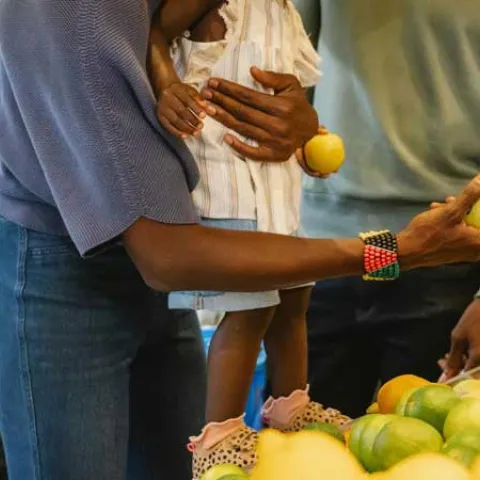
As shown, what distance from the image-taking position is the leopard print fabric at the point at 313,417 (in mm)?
1188

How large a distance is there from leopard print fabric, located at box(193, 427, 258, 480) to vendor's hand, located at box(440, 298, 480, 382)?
1.36 ft

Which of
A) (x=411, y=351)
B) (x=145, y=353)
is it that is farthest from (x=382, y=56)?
(x=145, y=353)

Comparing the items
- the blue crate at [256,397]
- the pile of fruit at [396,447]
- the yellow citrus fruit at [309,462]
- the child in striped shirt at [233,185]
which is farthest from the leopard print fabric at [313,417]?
the blue crate at [256,397]

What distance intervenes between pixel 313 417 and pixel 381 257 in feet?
0.94

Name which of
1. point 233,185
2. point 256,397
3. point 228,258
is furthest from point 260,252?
point 256,397

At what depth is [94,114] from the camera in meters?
0.93

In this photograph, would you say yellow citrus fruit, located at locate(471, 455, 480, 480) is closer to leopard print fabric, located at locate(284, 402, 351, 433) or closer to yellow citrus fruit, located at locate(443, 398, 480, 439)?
yellow citrus fruit, located at locate(443, 398, 480, 439)

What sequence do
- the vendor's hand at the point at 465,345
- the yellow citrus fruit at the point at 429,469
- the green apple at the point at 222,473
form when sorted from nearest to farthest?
the yellow citrus fruit at the point at 429,469 → the green apple at the point at 222,473 → the vendor's hand at the point at 465,345

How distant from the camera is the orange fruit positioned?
3.59ft

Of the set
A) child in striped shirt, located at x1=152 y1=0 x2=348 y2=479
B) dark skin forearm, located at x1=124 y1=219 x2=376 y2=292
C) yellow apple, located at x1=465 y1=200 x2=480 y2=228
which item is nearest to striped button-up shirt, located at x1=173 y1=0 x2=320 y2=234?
child in striped shirt, located at x1=152 y1=0 x2=348 y2=479

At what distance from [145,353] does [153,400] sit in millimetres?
87

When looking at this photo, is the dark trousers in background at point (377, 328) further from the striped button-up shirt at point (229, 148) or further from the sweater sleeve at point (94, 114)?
the sweater sleeve at point (94, 114)

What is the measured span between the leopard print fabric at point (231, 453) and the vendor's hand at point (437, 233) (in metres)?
0.30

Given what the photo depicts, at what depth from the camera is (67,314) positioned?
1.12 metres
